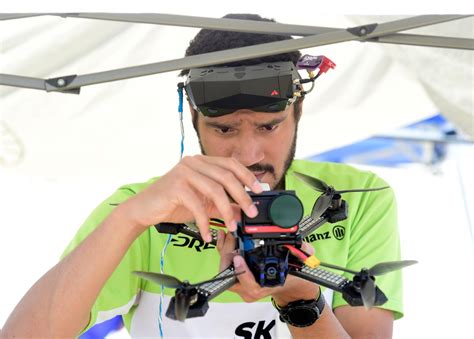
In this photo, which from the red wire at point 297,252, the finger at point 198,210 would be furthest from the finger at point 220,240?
the red wire at point 297,252

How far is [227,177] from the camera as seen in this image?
1390mm

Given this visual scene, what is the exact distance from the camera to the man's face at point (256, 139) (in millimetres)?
1878

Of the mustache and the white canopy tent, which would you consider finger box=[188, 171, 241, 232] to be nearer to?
the mustache

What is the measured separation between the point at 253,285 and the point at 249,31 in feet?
1.80

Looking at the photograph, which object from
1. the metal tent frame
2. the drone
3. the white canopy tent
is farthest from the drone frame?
the white canopy tent

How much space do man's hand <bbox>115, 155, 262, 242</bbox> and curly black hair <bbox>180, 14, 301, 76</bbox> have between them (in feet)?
1.42

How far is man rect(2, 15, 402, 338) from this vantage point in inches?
57.0

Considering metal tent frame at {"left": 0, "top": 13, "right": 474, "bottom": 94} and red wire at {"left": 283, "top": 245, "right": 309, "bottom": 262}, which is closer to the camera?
red wire at {"left": 283, "top": 245, "right": 309, "bottom": 262}

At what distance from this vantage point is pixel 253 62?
1.85m

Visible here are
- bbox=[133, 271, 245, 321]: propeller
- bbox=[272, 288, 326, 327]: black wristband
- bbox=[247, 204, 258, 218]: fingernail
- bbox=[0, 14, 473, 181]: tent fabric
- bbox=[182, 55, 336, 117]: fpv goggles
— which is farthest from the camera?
bbox=[0, 14, 473, 181]: tent fabric

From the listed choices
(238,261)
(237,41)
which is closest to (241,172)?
(238,261)

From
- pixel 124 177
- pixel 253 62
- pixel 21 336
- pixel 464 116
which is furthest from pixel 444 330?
pixel 21 336

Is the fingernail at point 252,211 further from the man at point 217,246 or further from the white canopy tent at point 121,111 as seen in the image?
the white canopy tent at point 121,111

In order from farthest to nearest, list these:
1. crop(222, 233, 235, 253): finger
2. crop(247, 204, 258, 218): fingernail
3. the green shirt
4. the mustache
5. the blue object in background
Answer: the blue object in background < the green shirt < the mustache < crop(222, 233, 235, 253): finger < crop(247, 204, 258, 218): fingernail
